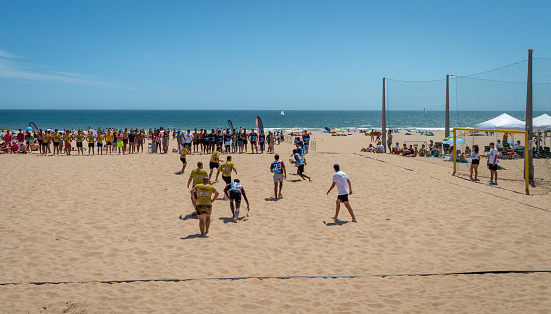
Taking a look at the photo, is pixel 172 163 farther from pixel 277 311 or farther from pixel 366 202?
pixel 277 311

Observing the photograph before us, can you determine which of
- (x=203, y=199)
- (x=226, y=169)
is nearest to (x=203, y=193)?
(x=203, y=199)

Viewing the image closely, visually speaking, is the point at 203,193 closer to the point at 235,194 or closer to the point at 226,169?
the point at 235,194

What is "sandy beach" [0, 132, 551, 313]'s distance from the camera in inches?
190

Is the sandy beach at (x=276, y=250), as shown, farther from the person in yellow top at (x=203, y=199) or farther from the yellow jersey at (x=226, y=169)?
the yellow jersey at (x=226, y=169)

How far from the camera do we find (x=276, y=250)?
6625mm

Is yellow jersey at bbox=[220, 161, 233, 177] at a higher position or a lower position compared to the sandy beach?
higher

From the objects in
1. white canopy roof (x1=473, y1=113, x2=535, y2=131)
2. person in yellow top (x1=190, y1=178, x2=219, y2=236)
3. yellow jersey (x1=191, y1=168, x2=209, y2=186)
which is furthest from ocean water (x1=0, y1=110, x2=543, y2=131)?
person in yellow top (x1=190, y1=178, x2=219, y2=236)

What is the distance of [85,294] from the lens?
4926mm

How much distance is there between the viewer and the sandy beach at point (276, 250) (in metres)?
4.83

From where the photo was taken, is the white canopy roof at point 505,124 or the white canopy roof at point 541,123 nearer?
the white canopy roof at point 541,123

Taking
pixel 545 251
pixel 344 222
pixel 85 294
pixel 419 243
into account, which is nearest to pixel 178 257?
pixel 85 294

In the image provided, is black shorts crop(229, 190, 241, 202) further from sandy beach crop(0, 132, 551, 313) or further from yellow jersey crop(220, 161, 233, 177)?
yellow jersey crop(220, 161, 233, 177)

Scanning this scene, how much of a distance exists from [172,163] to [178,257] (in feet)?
35.9

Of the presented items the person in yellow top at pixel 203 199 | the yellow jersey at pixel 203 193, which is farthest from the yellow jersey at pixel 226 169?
the yellow jersey at pixel 203 193
